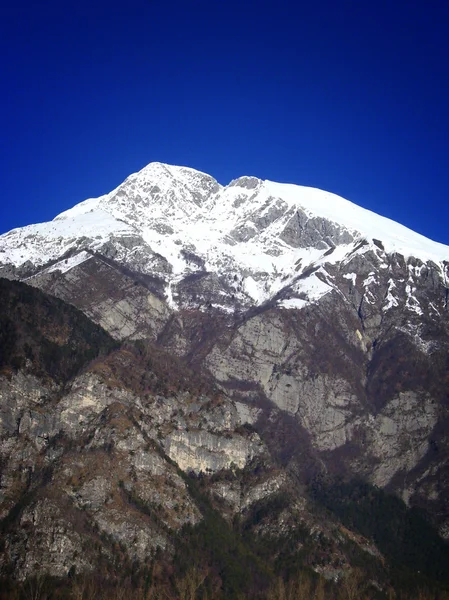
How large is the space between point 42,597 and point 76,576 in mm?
12510

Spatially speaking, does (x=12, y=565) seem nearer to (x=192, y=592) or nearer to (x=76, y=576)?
(x=76, y=576)

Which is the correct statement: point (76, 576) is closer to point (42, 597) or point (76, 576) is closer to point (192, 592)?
point (42, 597)

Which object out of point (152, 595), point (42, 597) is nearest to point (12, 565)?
point (42, 597)

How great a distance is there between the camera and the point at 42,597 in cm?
18812

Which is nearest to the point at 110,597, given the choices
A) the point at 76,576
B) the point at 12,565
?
the point at 76,576

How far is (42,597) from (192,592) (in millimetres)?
33914

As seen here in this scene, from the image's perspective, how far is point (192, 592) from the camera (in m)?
195

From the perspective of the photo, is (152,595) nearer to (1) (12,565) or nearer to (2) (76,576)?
(2) (76,576)

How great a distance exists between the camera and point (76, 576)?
199m

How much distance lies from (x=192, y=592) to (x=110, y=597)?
18.9 m

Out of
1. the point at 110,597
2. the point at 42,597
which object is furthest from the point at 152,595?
the point at 42,597

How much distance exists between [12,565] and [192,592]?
139 ft

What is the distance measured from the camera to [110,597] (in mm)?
194875

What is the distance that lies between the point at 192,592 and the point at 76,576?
27.9 metres
